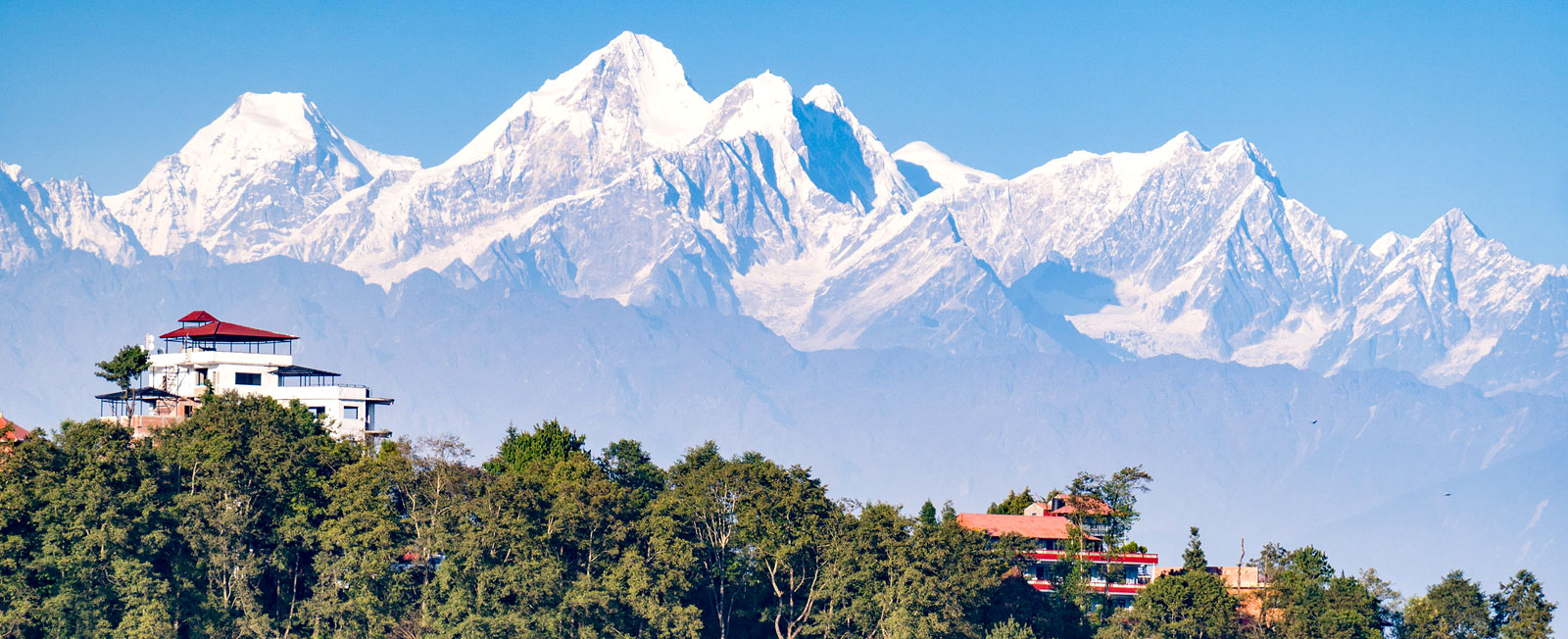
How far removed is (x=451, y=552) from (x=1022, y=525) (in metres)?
47.6

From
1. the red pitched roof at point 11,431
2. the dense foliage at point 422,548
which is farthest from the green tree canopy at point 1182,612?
the red pitched roof at point 11,431

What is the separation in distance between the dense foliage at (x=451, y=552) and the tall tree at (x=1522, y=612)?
70.6ft

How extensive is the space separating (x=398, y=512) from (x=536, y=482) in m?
7.74

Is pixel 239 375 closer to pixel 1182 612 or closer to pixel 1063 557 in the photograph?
pixel 1063 557

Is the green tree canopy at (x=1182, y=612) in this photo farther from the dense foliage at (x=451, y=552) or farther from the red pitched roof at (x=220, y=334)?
the red pitched roof at (x=220, y=334)

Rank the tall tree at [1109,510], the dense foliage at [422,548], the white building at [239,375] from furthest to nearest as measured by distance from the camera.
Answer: the white building at [239,375] < the tall tree at [1109,510] < the dense foliage at [422,548]

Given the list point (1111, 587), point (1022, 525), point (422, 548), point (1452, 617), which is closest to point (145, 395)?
point (422, 548)

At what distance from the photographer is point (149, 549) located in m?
106

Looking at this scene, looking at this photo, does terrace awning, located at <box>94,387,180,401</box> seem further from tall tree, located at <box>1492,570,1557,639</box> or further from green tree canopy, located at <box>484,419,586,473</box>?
tall tree, located at <box>1492,570,1557,639</box>

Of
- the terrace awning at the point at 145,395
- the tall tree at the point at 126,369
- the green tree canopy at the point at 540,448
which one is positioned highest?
the tall tree at the point at 126,369

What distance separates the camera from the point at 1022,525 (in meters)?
143

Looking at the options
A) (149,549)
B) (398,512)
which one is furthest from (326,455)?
(149,549)

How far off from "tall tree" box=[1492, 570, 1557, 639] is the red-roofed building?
2262 cm

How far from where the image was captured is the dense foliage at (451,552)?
104875mm
